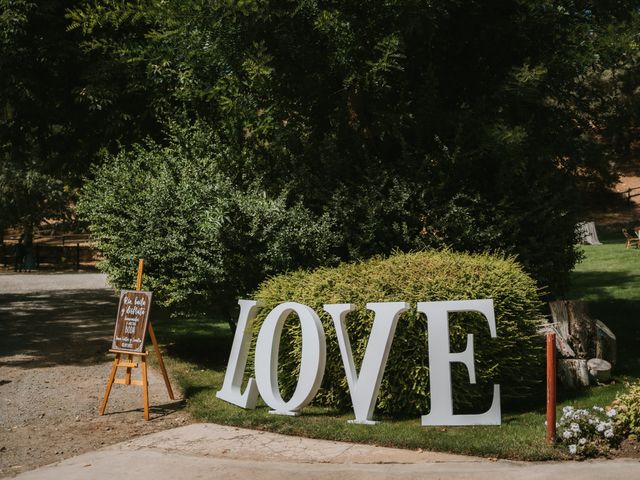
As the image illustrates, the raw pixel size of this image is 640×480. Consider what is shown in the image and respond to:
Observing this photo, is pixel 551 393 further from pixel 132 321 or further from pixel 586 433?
pixel 132 321

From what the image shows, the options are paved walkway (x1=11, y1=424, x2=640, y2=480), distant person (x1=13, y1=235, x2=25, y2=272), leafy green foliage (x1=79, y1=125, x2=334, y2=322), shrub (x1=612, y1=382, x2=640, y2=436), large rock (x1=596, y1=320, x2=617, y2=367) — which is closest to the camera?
paved walkway (x1=11, y1=424, x2=640, y2=480)

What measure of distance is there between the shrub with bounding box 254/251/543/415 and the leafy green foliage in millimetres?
1627

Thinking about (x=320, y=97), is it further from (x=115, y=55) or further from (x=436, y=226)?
(x=115, y=55)

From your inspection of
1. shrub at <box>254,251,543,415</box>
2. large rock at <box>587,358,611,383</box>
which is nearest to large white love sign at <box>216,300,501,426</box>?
shrub at <box>254,251,543,415</box>

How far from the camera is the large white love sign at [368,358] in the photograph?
7.64m

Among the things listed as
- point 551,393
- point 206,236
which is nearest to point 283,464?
point 551,393

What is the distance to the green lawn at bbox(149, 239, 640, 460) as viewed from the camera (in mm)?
6918

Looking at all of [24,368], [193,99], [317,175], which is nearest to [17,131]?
[193,99]

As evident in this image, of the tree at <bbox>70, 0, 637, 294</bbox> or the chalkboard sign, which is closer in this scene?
the chalkboard sign

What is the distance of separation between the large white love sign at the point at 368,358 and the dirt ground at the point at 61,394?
1130mm

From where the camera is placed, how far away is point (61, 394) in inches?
392

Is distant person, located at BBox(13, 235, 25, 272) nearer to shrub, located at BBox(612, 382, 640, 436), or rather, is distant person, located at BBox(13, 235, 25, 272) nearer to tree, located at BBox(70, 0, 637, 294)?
tree, located at BBox(70, 0, 637, 294)

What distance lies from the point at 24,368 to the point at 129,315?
11.9 ft

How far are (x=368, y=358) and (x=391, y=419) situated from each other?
81 centimetres
